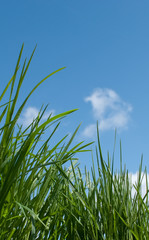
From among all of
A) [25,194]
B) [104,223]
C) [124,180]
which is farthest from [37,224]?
[124,180]

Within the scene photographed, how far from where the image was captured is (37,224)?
3.22 feet

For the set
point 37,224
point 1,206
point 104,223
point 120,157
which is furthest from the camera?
point 120,157

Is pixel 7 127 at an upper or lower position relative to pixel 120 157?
lower

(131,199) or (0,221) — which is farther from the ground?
(131,199)

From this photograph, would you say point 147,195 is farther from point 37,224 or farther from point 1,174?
point 1,174

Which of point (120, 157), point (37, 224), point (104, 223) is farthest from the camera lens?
point (120, 157)

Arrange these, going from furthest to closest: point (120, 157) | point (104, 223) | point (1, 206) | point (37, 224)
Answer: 1. point (120, 157)
2. point (104, 223)
3. point (37, 224)
4. point (1, 206)

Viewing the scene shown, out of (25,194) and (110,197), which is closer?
(25,194)

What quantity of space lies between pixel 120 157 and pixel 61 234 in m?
0.35

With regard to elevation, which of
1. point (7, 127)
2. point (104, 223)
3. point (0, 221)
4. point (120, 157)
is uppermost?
point (120, 157)

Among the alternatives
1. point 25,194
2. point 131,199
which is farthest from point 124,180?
point 25,194

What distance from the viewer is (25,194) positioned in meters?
0.93

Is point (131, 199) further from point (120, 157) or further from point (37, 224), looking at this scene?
point (37, 224)

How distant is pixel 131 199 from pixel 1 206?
22.5 inches
